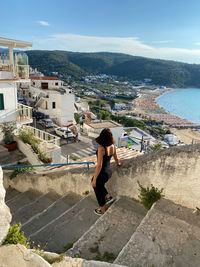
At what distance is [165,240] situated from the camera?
319 cm

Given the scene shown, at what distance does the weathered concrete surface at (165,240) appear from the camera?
2.88m

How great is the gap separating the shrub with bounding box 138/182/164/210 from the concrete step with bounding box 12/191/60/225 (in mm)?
2894

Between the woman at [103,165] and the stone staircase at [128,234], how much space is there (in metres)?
0.25

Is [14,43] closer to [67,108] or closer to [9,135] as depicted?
[9,135]

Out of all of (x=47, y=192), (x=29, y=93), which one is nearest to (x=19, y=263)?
(x=47, y=192)

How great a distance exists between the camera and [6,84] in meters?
12.4

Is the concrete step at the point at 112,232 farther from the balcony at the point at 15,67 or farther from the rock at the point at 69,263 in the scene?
the balcony at the point at 15,67

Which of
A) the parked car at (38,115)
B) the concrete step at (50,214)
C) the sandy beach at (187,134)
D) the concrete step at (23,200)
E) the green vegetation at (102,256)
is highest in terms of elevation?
the green vegetation at (102,256)

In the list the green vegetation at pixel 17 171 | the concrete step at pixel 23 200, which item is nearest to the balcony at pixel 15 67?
the green vegetation at pixel 17 171

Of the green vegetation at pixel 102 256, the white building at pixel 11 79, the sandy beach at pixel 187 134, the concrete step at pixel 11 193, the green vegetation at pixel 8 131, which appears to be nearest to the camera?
the green vegetation at pixel 102 256

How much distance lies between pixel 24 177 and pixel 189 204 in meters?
6.12

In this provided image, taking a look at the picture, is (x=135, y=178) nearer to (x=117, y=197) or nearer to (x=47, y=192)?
(x=117, y=197)

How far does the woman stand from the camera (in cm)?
397

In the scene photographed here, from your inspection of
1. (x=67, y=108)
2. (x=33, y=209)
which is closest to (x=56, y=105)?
(x=67, y=108)
